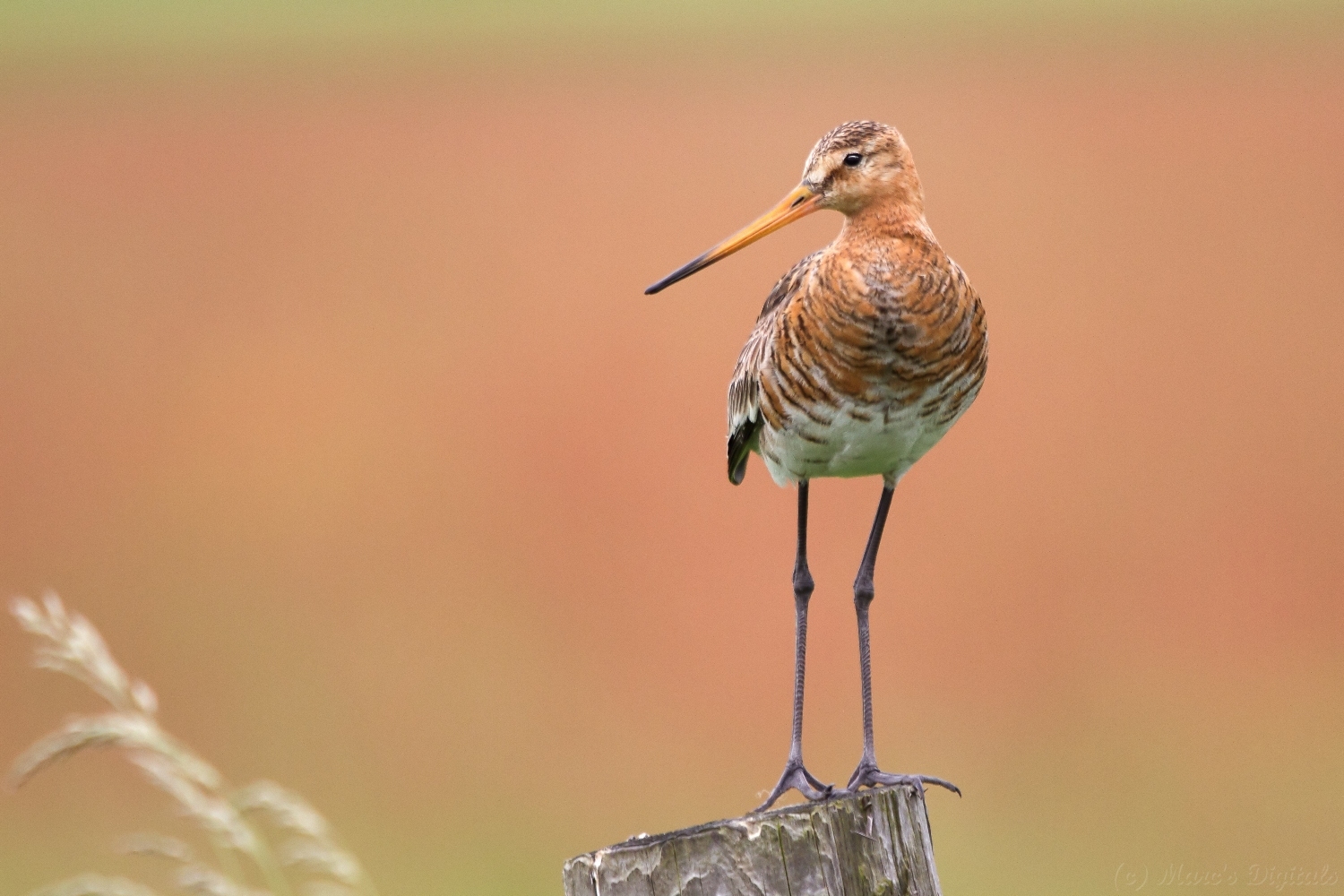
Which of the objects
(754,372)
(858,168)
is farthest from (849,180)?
(754,372)

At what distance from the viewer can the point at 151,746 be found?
3592mm

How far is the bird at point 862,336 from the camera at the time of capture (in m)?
4.58

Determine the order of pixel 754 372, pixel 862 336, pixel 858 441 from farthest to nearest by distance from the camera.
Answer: pixel 754 372
pixel 858 441
pixel 862 336

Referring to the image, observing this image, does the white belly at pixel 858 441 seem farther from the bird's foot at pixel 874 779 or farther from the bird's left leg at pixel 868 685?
the bird's foot at pixel 874 779

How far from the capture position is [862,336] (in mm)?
4562

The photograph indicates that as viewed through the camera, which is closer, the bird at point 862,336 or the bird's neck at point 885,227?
the bird at point 862,336

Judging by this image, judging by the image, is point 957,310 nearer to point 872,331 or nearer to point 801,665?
point 872,331

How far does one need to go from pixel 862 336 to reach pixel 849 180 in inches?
22.3

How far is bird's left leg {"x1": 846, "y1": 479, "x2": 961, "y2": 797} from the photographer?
15.5ft

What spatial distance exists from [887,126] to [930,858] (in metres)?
2.46

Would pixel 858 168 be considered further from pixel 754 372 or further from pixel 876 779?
pixel 876 779

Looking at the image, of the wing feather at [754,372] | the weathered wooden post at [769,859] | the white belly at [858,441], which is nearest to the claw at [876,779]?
the white belly at [858,441]

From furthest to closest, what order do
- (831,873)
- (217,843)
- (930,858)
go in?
(217,843) → (930,858) → (831,873)

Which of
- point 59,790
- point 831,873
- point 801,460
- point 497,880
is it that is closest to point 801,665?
point 801,460
